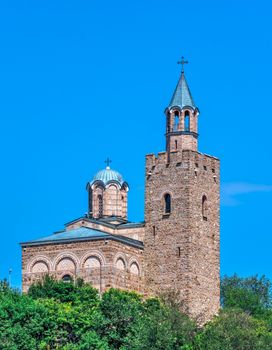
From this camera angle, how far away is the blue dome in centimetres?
10212

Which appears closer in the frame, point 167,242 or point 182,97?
point 167,242

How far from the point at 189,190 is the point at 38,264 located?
1028 cm

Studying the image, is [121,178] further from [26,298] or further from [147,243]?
[26,298]

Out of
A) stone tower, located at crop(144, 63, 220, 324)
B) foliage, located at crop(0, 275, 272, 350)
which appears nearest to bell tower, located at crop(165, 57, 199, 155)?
stone tower, located at crop(144, 63, 220, 324)

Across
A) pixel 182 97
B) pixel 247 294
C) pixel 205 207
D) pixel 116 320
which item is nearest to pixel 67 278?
pixel 205 207

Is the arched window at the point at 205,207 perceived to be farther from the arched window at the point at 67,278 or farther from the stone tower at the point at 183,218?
the arched window at the point at 67,278

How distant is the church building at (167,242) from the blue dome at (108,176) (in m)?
4.85

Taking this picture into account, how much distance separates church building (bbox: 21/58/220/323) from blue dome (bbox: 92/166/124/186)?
4849 mm

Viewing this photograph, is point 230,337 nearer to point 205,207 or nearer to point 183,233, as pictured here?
point 183,233

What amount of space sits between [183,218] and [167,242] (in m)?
1.79

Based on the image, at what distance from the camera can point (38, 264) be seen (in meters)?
95.1

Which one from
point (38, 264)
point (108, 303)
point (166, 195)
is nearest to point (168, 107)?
point (166, 195)

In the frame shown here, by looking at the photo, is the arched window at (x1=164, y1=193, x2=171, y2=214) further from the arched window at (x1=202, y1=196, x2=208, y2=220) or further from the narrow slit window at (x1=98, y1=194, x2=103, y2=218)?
the narrow slit window at (x1=98, y1=194, x2=103, y2=218)

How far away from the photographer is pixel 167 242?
311ft
